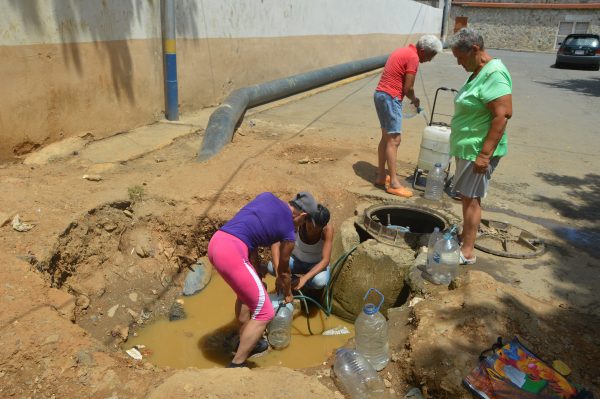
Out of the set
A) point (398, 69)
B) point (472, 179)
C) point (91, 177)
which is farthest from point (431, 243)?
point (91, 177)

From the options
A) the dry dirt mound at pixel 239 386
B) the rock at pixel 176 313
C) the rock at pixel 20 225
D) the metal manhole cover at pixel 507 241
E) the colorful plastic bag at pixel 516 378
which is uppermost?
the rock at pixel 20 225

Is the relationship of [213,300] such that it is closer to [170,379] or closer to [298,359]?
[298,359]

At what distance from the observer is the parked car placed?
20953 millimetres

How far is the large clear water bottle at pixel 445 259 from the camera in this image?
4.05 metres

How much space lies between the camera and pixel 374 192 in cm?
584

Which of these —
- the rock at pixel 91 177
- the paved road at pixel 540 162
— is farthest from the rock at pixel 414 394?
the rock at pixel 91 177

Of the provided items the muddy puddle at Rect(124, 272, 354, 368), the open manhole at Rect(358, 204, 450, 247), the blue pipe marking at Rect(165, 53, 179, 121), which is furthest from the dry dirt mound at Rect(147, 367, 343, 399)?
the blue pipe marking at Rect(165, 53, 179, 121)

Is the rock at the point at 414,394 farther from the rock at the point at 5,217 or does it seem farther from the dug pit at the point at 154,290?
the rock at the point at 5,217

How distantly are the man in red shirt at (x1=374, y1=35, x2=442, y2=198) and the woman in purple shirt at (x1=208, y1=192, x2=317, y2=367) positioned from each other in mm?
2343

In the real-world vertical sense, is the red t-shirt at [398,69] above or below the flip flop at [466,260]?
above

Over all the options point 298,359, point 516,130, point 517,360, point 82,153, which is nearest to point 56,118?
point 82,153

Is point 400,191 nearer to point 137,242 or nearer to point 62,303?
point 137,242

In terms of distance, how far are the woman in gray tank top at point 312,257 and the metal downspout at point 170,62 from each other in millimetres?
4382

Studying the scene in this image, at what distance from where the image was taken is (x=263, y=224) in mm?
3562
